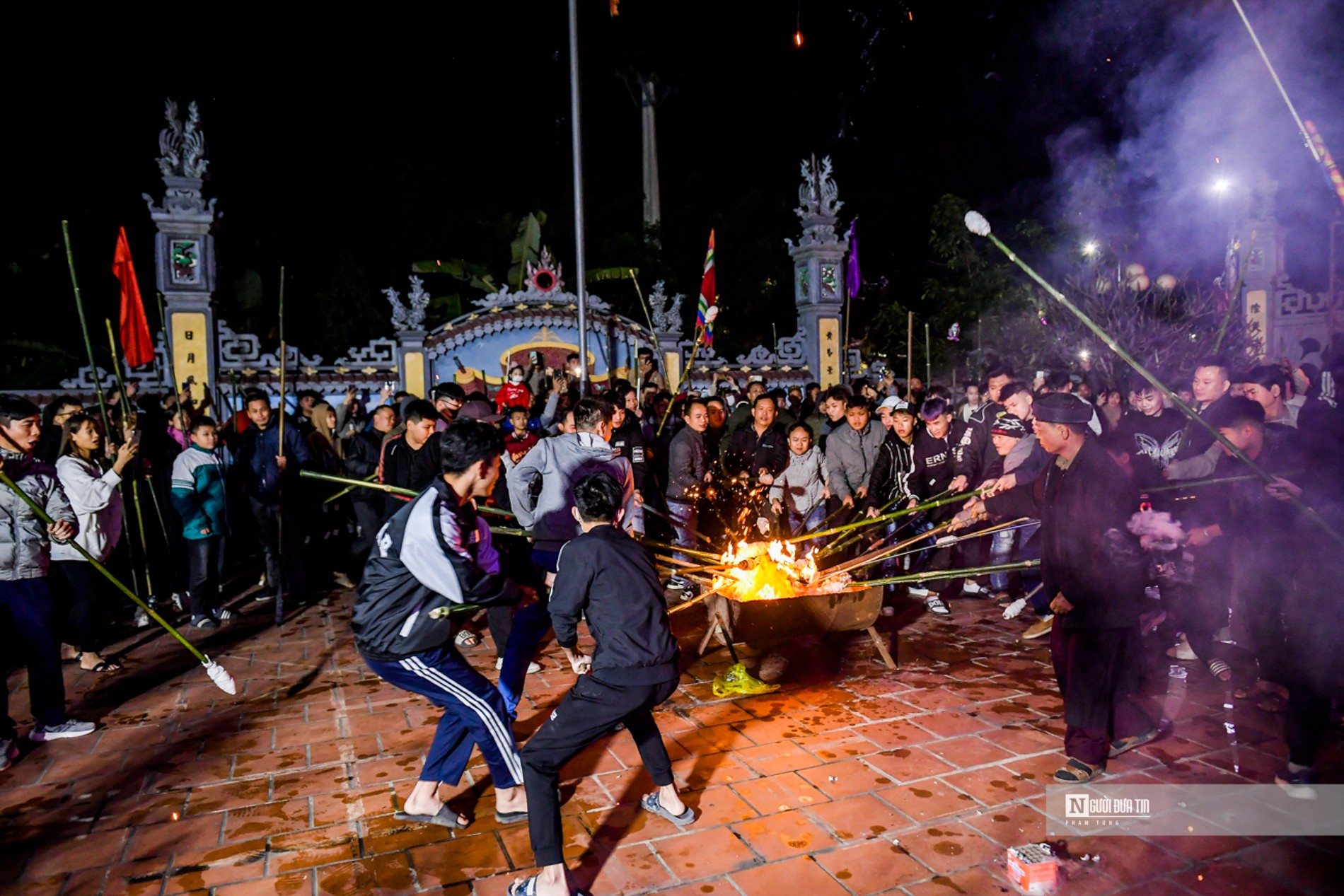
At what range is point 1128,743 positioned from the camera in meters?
4.56

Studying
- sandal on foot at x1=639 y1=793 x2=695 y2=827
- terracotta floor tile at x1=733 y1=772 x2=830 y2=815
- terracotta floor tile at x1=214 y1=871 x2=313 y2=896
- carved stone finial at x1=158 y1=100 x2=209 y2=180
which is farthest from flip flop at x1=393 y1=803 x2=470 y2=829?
carved stone finial at x1=158 y1=100 x2=209 y2=180

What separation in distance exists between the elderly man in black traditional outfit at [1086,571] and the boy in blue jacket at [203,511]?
22.6ft

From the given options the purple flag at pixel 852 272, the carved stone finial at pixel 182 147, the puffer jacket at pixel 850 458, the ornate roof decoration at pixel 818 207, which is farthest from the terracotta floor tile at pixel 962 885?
the purple flag at pixel 852 272

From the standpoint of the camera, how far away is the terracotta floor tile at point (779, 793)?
13.4 feet

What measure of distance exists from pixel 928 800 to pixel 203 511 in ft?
21.5

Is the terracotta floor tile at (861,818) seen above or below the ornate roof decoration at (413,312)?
below

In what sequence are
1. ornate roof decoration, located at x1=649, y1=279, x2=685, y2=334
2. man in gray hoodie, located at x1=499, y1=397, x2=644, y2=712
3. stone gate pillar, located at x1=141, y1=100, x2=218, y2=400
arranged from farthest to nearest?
1. ornate roof decoration, located at x1=649, y1=279, x2=685, y2=334
2. stone gate pillar, located at x1=141, y1=100, x2=218, y2=400
3. man in gray hoodie, located at x1=499, y1=397, x2=644, y2=712

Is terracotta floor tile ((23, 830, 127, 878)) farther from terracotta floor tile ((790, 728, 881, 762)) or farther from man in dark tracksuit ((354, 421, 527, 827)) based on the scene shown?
terracotta floor tile ((790, 728, 881, 762))

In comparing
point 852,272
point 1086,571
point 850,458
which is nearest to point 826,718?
point 1086,571

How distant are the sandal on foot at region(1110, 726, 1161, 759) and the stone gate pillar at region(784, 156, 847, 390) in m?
14.2

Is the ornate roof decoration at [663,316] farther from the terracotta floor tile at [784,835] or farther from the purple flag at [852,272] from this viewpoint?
the terracotta floor tile at [784,835]

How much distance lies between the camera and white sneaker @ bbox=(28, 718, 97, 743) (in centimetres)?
511

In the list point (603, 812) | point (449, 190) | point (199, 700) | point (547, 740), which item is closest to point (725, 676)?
point (603, 812)

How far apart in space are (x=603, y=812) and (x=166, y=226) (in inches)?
571
